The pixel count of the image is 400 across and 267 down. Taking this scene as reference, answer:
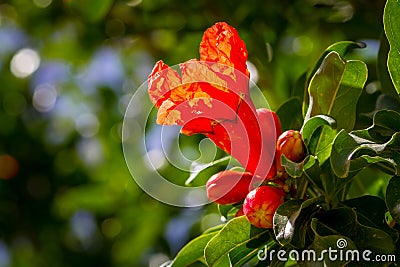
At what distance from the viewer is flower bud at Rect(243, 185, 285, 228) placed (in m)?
1.16

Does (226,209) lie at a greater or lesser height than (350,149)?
lesser

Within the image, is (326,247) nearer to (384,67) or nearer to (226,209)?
(226,209)

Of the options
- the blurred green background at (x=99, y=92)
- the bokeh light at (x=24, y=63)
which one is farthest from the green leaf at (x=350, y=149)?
the bokeh light at (x=24, y=63)

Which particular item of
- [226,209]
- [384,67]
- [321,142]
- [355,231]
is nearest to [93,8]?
[384,67]

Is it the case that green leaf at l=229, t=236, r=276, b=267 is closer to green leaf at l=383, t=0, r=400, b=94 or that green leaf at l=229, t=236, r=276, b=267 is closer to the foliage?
the foliage

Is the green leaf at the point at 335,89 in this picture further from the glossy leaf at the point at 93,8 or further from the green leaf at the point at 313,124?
the glossy leaf at the point at 93,8

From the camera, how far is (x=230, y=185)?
4.10 feet

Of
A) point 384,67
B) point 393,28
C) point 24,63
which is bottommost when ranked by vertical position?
point 24,63

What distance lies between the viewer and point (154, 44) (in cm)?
290

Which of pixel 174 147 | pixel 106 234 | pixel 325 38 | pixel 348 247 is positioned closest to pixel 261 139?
pixel 348 247

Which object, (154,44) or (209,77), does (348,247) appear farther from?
(154,44)

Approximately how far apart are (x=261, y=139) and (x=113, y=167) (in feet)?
6.60

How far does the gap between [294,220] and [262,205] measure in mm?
76

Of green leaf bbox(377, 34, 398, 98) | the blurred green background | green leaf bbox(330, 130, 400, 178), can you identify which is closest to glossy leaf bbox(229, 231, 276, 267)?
green leaf bbox(330, 130, 400, 178)
